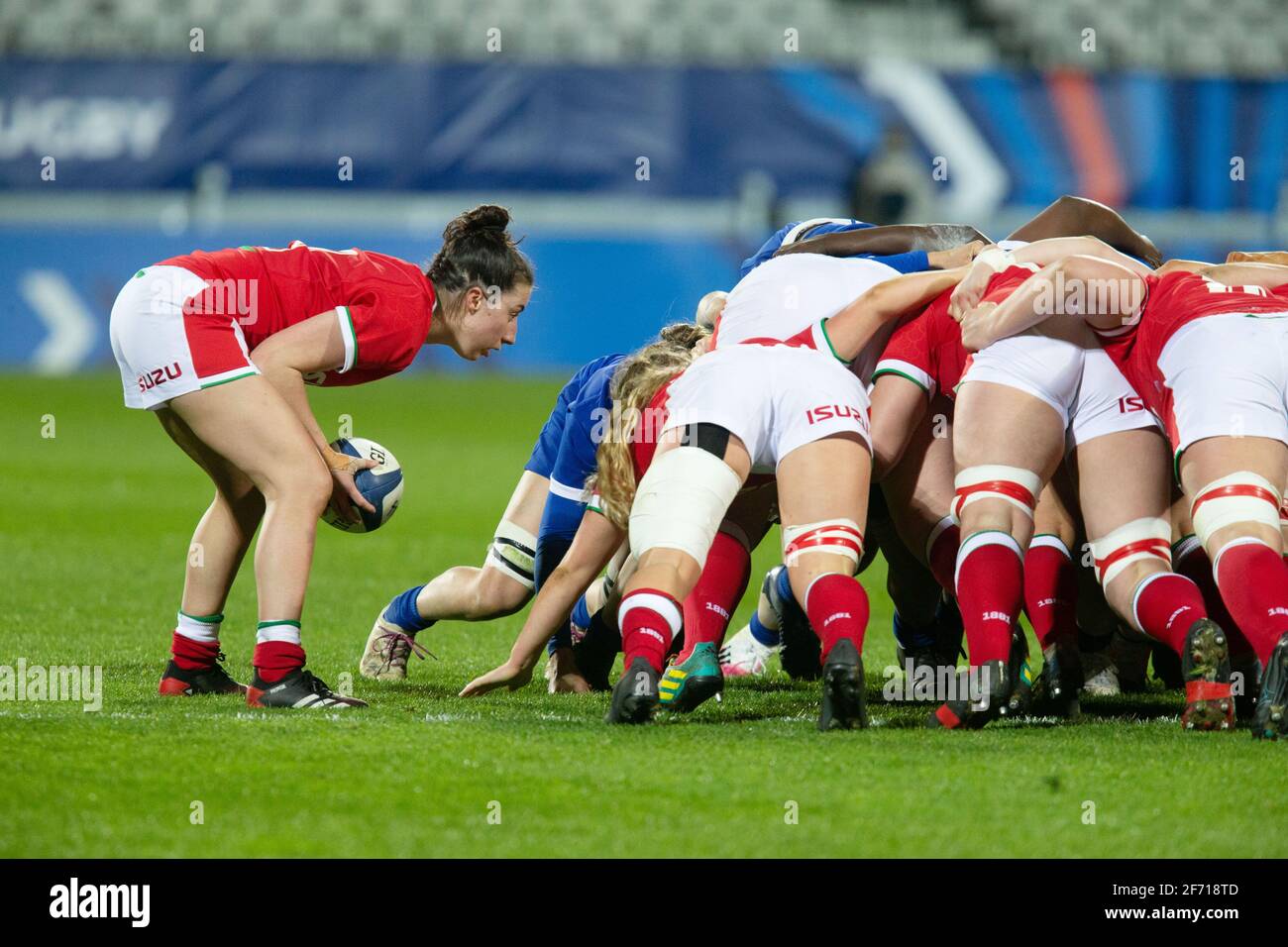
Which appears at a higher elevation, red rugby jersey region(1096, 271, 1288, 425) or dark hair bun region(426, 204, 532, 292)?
dark hair bun region(426, 204, 532, 292)

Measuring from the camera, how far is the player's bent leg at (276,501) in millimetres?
4953

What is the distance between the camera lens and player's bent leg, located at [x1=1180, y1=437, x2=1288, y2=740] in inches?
172

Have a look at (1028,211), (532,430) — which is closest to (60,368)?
(532,430)

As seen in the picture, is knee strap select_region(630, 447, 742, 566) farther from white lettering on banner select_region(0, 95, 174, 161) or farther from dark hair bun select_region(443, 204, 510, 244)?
white lettering on banner select_region(0, 95, 174, 161)

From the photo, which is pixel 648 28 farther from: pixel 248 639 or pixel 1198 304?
pixel 1198 304

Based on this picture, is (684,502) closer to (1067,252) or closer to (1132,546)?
(1132,546)

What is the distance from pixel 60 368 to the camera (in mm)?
21656

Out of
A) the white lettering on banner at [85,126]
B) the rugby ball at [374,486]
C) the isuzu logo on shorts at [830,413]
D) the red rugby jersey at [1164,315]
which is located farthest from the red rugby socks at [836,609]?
the white lettering on banner at [85,126]

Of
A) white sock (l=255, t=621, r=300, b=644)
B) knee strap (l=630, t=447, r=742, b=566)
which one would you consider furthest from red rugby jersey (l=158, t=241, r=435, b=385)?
knee strap (l=630, t=447, r=742, b=566)

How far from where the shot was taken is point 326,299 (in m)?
5.31

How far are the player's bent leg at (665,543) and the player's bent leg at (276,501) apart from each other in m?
0.95

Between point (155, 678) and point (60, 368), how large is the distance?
56.1ft

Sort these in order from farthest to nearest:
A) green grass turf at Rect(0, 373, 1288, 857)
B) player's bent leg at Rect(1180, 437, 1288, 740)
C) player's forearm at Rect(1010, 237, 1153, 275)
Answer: player's forearm at Rect(1010, 237, 1153, 275), player's bent leg at Rect(1180, 437, 1288, 740), green grass turf at Rect(0, 373, 1288, 857)

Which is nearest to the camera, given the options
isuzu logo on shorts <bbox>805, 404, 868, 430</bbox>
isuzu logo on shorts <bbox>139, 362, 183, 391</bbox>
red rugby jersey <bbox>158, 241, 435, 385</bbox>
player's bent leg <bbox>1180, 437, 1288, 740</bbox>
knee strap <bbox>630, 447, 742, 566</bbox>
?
player's bent leg <bbox>1180, 437, 1288, 740</bbox>
